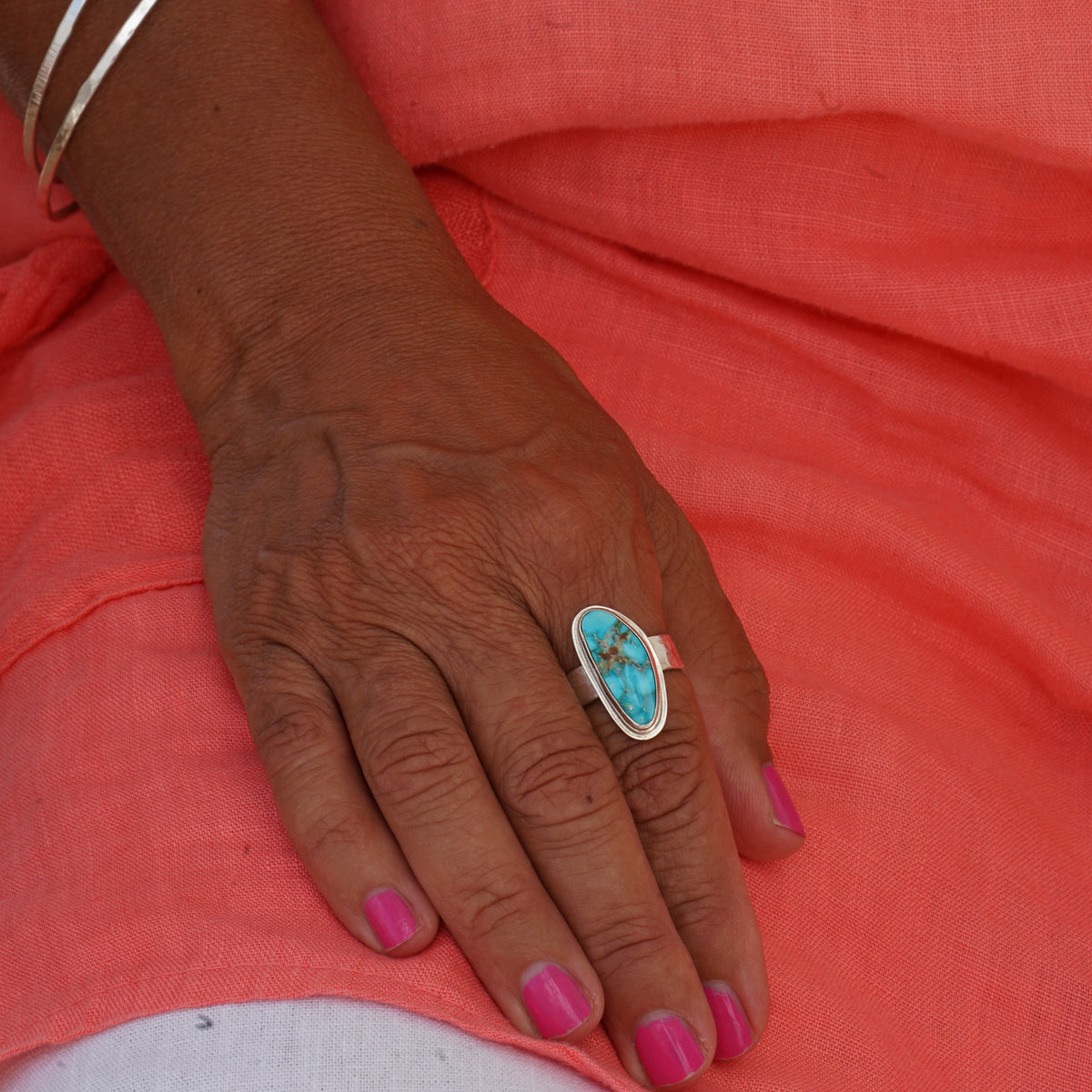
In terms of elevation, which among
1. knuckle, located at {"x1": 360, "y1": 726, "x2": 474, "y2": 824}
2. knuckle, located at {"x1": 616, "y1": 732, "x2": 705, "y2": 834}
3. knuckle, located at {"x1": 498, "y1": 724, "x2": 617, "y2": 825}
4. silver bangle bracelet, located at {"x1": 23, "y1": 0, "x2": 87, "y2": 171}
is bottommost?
knuckle, located at {"x1": 616, "y1": 732, "x2": 705, "y2": 834}

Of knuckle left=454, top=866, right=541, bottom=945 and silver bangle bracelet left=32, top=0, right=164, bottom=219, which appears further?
silver bangle bracelet left=32, top=0, right=164, bottom=219

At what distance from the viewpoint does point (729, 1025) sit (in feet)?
2.48

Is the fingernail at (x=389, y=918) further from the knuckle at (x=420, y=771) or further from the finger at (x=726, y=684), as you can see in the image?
the finger at (x=726, y=684)

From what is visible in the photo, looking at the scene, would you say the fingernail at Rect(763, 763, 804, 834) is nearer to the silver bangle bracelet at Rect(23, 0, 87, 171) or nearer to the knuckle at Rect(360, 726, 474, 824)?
the knuckle at Rect(360, 726, 474, 824)

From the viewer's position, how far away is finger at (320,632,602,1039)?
28.1 inches

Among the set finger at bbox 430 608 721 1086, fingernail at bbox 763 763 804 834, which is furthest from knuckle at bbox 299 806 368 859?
fingernail at bbox 763 763 804 834

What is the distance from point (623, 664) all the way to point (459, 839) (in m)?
0.17

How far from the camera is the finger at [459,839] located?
71cm

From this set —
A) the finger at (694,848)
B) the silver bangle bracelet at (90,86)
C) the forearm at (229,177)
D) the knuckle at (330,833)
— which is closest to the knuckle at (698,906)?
the finger at (694,848)

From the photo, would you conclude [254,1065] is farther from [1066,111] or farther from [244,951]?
[1066,111]

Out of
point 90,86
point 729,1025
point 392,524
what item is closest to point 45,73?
point 90,86

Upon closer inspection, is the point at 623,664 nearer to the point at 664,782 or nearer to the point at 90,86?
the point at 664,782

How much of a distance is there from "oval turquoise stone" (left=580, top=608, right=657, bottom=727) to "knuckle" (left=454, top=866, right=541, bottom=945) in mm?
147

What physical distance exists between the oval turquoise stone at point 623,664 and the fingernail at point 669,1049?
7.9 inches
